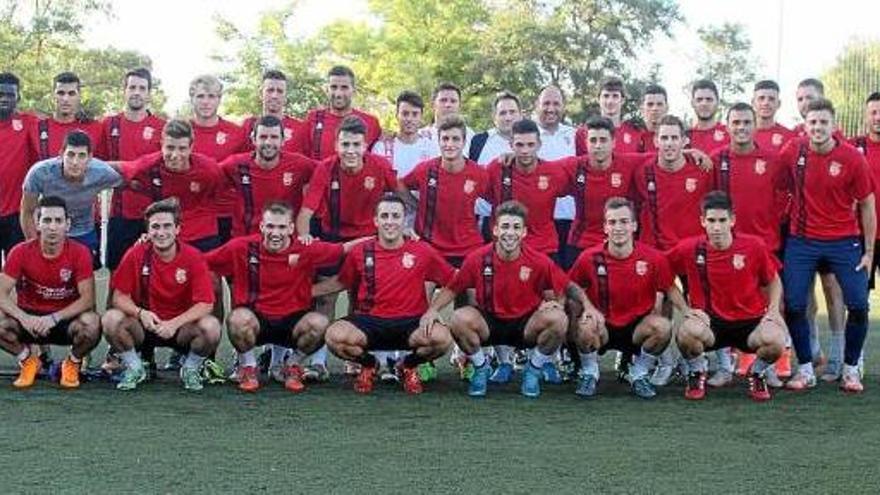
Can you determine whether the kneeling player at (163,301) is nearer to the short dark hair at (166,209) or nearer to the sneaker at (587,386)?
the short dark hair at (166,209)

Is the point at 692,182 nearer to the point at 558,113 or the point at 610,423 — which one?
the point at 558,113

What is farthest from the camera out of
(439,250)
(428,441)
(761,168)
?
(439,250)

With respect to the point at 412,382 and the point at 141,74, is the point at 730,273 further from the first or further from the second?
the point at 141,74

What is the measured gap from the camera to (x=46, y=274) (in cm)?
681

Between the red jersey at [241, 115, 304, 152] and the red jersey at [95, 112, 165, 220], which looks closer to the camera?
the red jersey at [95, 112, 165, 220]

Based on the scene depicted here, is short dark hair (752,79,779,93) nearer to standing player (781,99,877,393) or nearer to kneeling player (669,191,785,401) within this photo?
standing player (781,99,877,393)

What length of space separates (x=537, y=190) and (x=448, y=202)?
1.92ft

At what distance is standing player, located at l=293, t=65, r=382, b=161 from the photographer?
8.00 m

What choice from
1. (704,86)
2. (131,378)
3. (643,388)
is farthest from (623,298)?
(131,378)

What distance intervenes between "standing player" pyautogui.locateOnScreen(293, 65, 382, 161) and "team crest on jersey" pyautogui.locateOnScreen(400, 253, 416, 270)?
4.32ft

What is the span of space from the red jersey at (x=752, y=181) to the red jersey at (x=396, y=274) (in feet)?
6.15

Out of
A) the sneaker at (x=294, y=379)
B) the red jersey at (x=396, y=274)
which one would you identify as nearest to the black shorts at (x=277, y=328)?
the sneaker at (x=294, y=379)

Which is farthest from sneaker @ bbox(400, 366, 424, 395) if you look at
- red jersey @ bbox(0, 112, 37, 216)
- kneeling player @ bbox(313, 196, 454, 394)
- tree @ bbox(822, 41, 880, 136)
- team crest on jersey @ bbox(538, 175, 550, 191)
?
tree @ bbox(822, 41, 880, 136)

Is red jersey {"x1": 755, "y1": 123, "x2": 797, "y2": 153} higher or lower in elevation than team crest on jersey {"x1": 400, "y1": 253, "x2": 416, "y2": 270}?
higher
